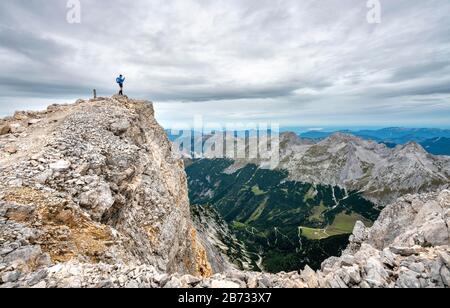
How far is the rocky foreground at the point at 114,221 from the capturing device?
16344 mm

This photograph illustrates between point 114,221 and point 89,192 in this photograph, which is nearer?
point 89,192

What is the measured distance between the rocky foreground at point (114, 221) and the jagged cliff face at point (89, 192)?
0.08m

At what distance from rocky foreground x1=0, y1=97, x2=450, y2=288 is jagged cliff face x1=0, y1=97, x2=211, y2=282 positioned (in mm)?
85

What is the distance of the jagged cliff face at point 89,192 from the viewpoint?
2139 centimetres

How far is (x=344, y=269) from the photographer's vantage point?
55.6 feet

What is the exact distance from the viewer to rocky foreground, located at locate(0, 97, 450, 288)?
643 inches

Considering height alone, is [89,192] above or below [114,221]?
above

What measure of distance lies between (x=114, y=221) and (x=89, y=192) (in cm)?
463

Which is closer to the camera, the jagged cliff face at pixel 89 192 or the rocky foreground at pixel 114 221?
the rocky foreground at pixel 114 221

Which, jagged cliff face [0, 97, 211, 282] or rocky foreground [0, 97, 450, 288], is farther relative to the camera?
jagged cliff face [0, 97, 211, 282]

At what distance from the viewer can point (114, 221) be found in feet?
102
